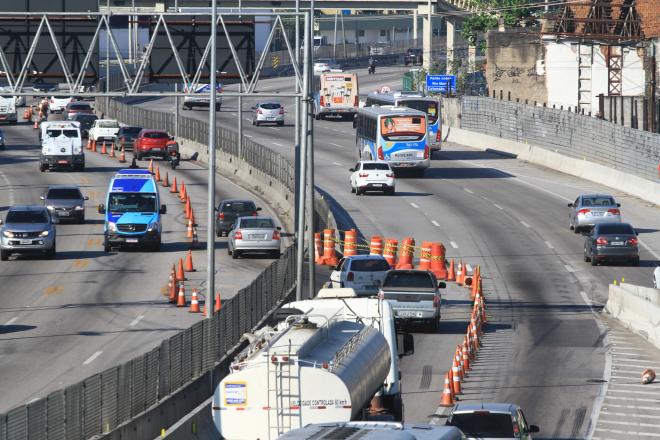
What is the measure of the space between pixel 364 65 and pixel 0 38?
12841 centimetres

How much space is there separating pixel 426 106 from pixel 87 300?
132 feet

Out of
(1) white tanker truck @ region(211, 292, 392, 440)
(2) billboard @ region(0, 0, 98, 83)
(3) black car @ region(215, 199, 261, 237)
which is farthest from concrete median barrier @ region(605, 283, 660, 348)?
(1) white tanker truck @ region(211, 292, 392, 440)

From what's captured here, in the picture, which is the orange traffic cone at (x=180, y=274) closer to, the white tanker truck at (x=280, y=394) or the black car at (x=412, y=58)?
the white tanker truck at (x=280, y=394)

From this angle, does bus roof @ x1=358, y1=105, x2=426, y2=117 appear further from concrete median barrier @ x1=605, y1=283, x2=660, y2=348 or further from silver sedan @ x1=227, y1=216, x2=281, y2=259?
concrete median barrier @ x1=605, y1=283, x2=660, y2=348

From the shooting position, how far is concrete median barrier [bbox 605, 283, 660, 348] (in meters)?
38.5

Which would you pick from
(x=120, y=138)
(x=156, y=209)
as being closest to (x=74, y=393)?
(x=156, y=209)

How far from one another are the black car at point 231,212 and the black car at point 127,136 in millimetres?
32130

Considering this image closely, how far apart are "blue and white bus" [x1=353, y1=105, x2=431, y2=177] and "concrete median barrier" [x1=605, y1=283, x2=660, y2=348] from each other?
2927 centimetres

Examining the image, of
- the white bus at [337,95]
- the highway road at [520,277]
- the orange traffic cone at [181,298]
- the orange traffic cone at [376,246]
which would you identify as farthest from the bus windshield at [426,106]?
the orange traffic cone at [181,298]

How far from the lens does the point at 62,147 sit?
7812 cm

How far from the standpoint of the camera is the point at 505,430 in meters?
22.0

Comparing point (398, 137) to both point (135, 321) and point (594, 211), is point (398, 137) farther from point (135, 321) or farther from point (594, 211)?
point (135, 321)

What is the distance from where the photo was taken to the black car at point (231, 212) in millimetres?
57312

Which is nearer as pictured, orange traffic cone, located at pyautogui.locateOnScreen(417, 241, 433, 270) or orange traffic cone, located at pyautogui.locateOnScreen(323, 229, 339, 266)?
orange traffic cone, located at pyautogui.locateOnScreen(417, 241, 433, 270)
